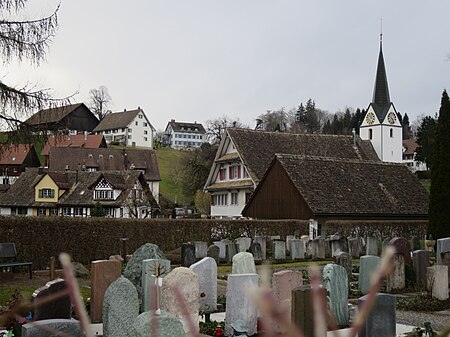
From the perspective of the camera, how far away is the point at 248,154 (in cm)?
4653

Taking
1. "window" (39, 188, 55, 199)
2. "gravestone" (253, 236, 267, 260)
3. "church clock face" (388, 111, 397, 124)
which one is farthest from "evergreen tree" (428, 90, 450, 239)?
"church clock face" (388, 111, 397, 124)

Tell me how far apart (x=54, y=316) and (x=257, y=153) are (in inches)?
1514

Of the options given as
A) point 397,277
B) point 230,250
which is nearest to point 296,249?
point 230,250

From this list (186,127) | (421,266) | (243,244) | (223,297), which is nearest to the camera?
(223,297)

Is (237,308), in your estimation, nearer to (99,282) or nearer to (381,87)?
(99,282)

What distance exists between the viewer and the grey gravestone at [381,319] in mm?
10031

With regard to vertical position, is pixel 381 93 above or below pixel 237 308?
above

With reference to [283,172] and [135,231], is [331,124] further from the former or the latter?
[135,231]

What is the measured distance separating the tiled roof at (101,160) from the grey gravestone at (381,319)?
2716 inches

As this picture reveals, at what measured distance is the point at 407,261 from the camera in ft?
62.7

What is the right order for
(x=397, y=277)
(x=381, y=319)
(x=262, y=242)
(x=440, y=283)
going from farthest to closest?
(x=262, y=242) < (x=397, y=277) < (x=440, y=283) < (x=381, y=319)

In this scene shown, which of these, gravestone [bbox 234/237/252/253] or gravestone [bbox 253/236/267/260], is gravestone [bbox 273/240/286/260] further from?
gravestone [bbox 234/237/252/253]

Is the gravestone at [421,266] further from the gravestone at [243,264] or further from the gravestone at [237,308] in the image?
the gravestone at [237,308]

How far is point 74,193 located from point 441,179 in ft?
125
